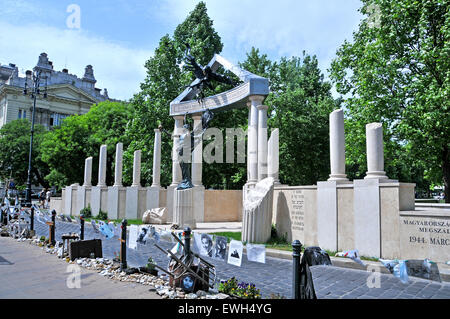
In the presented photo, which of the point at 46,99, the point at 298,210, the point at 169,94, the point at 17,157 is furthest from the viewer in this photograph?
the point at 46,99

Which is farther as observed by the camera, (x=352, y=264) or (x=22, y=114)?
(x=22, y=114)

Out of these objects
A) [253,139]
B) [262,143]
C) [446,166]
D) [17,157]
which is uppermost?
[17,157]

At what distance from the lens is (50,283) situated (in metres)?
7.67

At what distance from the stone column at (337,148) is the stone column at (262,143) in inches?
189

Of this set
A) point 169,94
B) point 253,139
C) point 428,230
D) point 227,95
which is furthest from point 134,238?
point 169,94

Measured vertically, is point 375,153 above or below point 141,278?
above

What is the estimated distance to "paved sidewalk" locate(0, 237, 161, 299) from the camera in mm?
6707

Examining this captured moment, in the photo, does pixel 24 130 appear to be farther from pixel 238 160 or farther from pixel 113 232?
pixel 113 232

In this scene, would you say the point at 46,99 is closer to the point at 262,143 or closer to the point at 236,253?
the point at 262,143

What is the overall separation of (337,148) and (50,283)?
900 cm

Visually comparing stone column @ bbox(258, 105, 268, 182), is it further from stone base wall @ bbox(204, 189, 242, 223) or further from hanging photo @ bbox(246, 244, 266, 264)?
hanging photo @ bbox(246, 244, 266, 264)

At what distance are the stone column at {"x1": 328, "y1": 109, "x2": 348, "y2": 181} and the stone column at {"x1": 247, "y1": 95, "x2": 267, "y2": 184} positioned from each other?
18.3 ft

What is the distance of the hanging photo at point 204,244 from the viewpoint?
23.9 ft
